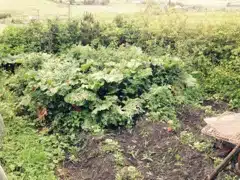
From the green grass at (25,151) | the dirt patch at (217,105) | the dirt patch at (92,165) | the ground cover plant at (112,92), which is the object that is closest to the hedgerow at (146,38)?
the ground cover plant at (112,92)

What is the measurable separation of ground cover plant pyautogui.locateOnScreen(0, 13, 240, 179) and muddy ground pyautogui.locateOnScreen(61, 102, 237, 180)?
15mm

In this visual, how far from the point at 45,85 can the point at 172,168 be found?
2561mm

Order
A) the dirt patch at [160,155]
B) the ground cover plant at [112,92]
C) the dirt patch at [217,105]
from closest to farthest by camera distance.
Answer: the dirt patch at [160,155]
the ground cover plant at [112,92]
the dirt patch at [217,105]

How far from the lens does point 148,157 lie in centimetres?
A: 534

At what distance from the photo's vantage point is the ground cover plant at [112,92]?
213 inches

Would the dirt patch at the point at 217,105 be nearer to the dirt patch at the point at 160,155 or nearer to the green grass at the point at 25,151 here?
the dirt patch at the point at 160,155

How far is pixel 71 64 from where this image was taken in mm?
7125

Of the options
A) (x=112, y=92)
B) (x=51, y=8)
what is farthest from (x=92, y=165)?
(x=51, y=8)

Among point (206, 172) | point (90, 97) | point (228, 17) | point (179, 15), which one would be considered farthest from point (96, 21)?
point (206, 172)

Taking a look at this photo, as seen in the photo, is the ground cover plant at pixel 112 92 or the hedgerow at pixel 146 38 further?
the hedgerow at pixel 146 38

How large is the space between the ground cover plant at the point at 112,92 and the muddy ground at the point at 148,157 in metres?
→ 0.01

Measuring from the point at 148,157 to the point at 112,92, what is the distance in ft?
4.77

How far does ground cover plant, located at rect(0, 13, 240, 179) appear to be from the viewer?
5.41m

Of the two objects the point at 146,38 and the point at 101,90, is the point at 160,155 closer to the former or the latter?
the point at 101,90
